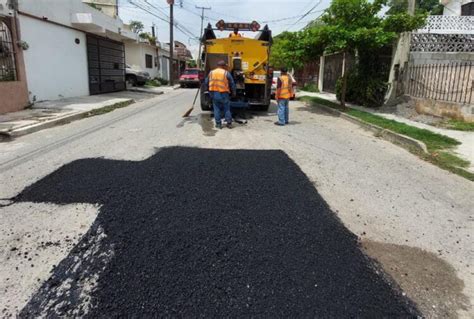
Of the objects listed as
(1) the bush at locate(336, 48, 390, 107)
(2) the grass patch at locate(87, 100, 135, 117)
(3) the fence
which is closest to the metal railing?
(1) the bush at locate(336, 48, 390, 107)

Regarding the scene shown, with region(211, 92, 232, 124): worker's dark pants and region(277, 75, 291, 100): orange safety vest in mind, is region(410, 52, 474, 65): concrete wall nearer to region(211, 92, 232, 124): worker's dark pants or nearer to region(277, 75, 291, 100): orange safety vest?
region(277, 75, 291, 100): orange safety vest

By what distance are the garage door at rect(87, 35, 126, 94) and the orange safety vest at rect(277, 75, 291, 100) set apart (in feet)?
36.7

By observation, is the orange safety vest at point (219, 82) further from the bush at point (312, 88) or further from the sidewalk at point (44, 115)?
the bush at point (312, 88)

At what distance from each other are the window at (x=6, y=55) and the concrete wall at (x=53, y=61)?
29.9 inches

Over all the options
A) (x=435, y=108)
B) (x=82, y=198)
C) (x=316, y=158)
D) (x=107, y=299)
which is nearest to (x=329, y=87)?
(x=435, y=108)

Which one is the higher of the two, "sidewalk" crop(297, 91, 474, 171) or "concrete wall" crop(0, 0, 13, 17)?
"concrete wall" crop(0, 0, 13, 17)

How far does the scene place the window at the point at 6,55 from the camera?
10703mm

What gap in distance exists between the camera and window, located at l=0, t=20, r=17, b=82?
35.1 feet

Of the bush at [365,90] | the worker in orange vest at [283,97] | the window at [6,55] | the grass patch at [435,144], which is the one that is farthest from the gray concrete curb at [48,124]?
the bush at [365,90]

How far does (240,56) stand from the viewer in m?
10.9

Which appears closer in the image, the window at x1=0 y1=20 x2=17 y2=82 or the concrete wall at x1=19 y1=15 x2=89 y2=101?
the window at x1=0 y1=20 x2=17 y2=82

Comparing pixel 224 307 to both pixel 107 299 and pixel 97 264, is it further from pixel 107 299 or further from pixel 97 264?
pixel 97 264

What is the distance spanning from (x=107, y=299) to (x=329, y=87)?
69.1 ft

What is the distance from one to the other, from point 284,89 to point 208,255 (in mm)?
7435
